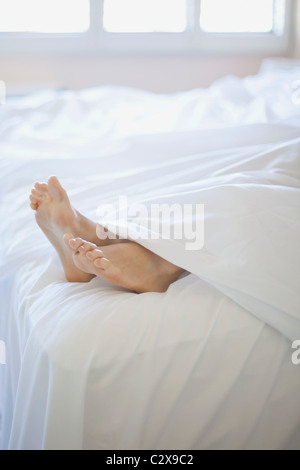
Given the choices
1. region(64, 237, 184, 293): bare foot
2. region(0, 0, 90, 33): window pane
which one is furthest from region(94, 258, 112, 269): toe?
region(0, 0, 90, 33): window pane

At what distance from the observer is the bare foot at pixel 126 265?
100 centimetres

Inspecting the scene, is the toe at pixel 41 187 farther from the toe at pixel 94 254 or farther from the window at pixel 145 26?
the window at pixel 145 26

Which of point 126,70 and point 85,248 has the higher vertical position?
point 126,70

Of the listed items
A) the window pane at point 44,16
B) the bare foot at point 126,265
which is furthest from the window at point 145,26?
the bare foot at point 126,265

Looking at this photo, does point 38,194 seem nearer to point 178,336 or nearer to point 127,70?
point 178,336

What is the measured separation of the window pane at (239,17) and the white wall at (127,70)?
A: 0.69 feet

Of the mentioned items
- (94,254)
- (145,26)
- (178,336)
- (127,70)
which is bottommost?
(178,336)

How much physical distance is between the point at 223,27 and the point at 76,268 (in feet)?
9.23

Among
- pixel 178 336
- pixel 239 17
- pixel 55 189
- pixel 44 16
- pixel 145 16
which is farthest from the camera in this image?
pixel 239 17

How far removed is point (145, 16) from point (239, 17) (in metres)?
0.63

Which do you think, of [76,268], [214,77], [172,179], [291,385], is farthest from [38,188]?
[214,77]

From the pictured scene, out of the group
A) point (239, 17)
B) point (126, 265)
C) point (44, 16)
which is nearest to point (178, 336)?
point (126, 265)

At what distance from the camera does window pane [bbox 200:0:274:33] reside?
3.37 meters

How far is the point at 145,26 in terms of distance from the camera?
10.9 feet
